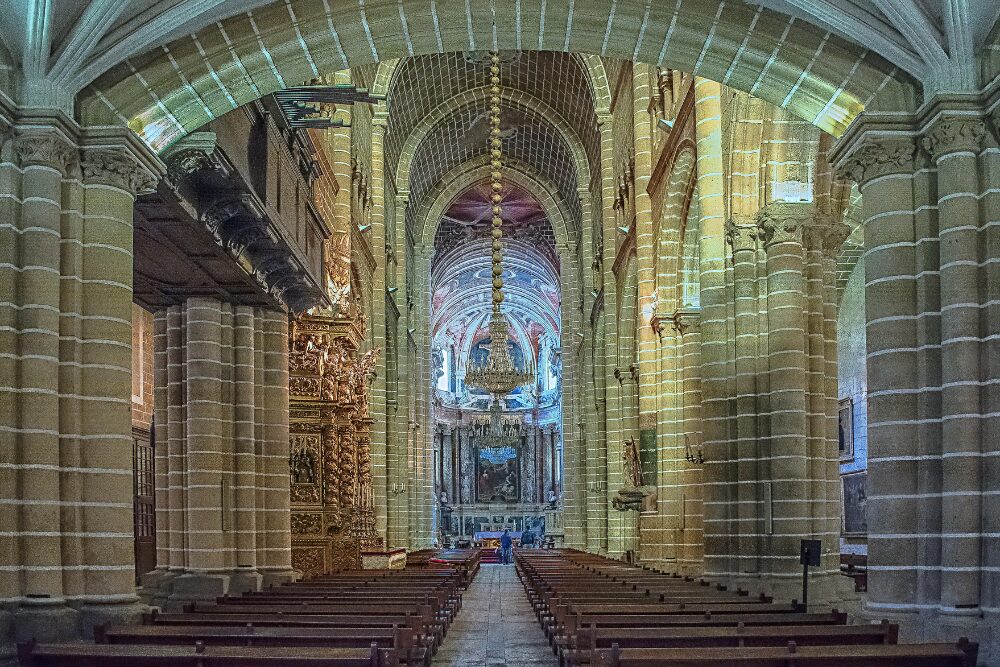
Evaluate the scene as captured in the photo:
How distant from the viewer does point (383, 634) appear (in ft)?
28.0

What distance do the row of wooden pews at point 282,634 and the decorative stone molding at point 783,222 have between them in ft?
20.8

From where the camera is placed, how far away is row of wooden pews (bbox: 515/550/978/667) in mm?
6824

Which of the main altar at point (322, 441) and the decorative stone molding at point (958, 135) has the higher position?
the decorative stone molding at point (958, 135)

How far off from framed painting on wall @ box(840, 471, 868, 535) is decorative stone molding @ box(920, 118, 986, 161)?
1806 cm

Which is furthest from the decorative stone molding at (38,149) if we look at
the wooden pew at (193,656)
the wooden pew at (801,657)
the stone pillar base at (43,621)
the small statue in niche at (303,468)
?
the small statue in niche at (303,468)

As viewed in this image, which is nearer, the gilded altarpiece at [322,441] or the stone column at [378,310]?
the gilded altarpiece at [322,441]

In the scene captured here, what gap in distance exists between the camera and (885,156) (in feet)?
30.1

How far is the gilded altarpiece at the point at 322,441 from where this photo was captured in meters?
19.1

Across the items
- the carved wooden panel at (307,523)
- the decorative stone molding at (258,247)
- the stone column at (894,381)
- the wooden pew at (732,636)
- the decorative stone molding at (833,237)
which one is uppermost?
the decorative stone molding at (833,237)

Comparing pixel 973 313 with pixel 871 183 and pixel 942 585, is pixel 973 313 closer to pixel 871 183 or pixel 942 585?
pixel 871 183

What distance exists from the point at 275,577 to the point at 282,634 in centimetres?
747

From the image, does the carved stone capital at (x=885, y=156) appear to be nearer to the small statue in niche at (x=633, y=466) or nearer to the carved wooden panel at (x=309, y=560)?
the carved wooden panel at (x=309, y=560)

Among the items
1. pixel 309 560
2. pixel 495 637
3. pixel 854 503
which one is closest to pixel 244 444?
pixel 495 637

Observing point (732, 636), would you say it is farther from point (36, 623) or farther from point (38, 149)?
point (38, 149)
